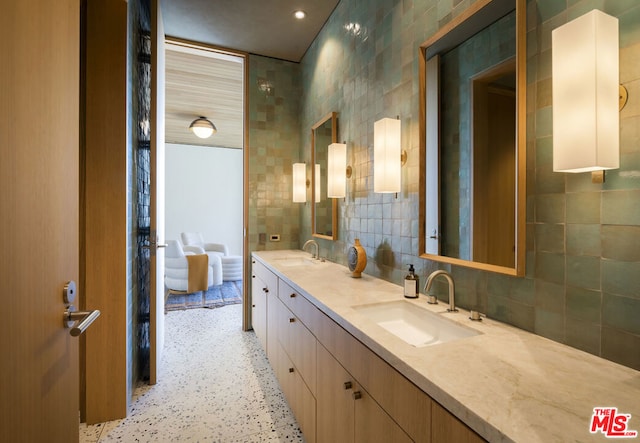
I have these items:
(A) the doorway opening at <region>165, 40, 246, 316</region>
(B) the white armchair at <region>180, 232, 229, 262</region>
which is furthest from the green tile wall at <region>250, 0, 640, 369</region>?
(B) the white armchair at <region>180, 232, 229, 262</region>

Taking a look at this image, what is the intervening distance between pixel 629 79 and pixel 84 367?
2.75m

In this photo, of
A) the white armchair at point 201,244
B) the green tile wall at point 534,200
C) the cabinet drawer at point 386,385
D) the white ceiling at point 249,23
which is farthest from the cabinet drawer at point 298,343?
the white armchair at point 201,244

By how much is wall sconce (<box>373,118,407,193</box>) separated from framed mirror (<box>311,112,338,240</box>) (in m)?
0.85

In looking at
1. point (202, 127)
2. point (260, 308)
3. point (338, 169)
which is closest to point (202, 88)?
point (202, 127)

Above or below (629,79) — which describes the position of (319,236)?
below

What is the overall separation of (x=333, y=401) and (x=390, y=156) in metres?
1.20

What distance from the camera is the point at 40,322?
72 centimetres

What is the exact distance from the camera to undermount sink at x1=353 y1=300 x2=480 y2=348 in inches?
48.2

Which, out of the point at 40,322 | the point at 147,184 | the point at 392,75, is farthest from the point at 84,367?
the point at 392,75

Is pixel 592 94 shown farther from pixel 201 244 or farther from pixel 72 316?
pixel 201 244

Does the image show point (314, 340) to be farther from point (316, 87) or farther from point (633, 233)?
point (316, 87)

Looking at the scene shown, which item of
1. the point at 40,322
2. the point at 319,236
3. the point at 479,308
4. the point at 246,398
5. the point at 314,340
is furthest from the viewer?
the point at 319,236

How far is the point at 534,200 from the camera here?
1032mm

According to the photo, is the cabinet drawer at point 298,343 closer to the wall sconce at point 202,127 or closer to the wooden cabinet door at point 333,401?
the wooden cabinet door at point 333,401
